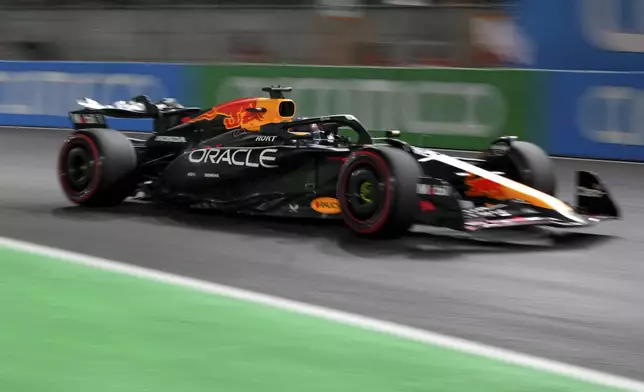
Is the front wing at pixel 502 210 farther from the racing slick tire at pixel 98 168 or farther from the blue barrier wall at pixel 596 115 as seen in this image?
the blue barrier wall at pixel 596 115

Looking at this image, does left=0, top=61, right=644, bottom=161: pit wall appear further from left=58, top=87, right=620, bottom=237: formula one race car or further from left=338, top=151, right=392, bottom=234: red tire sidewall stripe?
left=338, top=151, right=392, bottom=234: red tire sidewall stripe

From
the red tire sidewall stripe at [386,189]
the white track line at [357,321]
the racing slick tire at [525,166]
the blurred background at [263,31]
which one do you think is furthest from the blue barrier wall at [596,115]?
the white track line at [357,321]

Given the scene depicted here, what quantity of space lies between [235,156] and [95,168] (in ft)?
4.32

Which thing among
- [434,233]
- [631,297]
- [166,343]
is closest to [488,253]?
[434,233]

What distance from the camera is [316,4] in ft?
70.9

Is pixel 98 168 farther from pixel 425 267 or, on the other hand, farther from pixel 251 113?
pixel 425 267

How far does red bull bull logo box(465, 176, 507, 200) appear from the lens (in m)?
7.05

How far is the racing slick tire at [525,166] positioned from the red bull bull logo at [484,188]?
0.67 metres

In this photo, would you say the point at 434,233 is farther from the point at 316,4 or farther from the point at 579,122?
the point at 316,4

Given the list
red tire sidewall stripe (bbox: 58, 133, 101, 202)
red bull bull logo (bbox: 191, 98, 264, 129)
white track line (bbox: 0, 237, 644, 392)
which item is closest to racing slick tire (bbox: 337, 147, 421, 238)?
red bull bull logo (bbox: 191, 98, 264, 129)

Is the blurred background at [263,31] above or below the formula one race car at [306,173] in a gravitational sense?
above

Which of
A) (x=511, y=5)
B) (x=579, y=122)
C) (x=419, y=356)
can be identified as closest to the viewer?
(x=419, y=356)

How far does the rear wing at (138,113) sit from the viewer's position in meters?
8.78

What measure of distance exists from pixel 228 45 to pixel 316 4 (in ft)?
7.94
